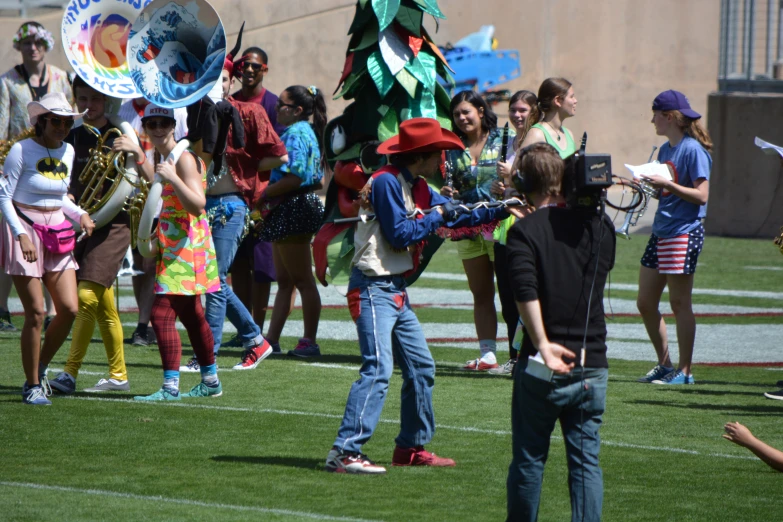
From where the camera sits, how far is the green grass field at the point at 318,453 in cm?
582

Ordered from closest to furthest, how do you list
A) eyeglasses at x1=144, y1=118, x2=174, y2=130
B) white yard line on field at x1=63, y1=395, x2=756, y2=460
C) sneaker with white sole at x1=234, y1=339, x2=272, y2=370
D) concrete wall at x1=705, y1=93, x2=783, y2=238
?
1. white yard line on field at x1=63, y1=395, x2=756, y2=460
2. eyeglasses at x1=144, y1=118, x2=174, y2=130
3. sneaker with white sole at x1=234, y1=339, x2=272, y2=370
4. concrete wall at x1=705, y1=93, x2=783, y2=238

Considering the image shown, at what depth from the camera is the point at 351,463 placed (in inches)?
251

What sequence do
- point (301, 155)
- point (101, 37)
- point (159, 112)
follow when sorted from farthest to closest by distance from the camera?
point (301, 155)
point (101, 37)
point (159, 112)

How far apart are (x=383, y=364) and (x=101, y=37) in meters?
4.30

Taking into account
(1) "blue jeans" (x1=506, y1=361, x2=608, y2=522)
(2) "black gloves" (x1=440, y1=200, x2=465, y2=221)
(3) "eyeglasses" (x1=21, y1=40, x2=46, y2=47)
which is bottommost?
(1) "blue jeans" (x1=506, y1=361, x2=608, y2=522)

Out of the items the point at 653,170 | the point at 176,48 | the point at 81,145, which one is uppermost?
the point at 176,48

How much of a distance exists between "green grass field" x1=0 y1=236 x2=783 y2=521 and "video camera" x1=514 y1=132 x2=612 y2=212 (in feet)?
5.07

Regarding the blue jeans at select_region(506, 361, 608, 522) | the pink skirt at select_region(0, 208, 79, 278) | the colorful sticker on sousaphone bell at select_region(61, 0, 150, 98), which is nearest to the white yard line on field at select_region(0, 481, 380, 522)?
the blue jeans at select_region(506, 361, 608, 522)

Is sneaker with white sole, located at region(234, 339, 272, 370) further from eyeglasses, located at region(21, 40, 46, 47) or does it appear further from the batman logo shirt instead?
eyeglasses, located at region(21, 40, 46, 47)

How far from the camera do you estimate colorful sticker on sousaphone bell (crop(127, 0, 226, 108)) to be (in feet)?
28.4

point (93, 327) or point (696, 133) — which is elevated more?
point (696, 133)

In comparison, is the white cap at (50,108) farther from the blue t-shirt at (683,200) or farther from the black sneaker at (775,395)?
the black sneaker at (775,395)

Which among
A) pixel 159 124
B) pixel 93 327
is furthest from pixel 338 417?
pixel 159 124

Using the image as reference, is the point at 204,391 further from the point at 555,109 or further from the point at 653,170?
the point at 653,170
